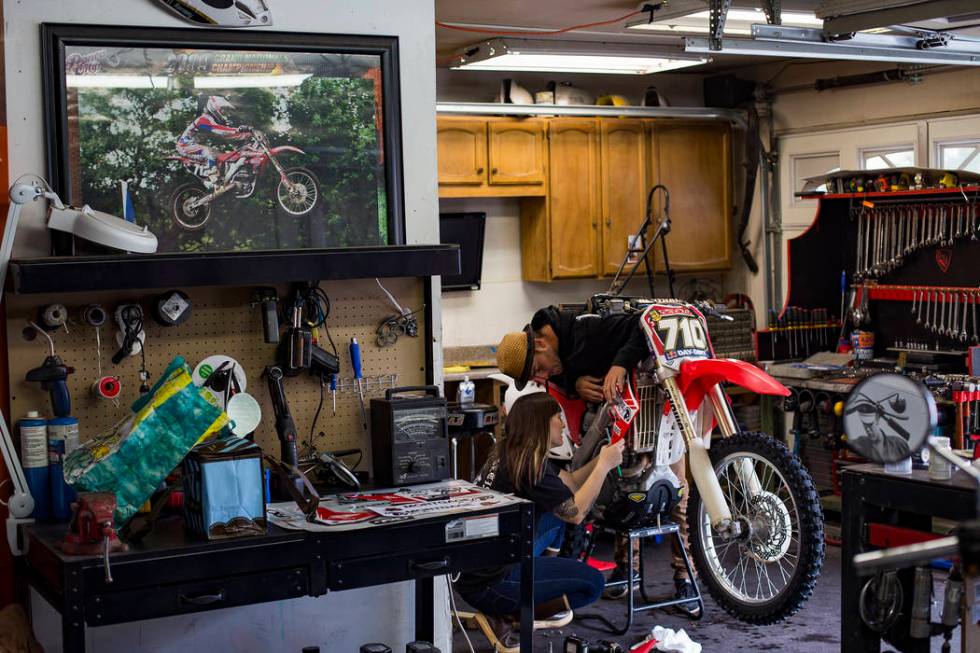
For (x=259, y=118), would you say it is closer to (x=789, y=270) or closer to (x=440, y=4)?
(x=440, y=4)

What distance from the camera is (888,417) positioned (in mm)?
3248

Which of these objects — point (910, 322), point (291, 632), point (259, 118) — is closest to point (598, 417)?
point (291, 632)

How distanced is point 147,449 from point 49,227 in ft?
2.51

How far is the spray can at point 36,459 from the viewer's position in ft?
12.1

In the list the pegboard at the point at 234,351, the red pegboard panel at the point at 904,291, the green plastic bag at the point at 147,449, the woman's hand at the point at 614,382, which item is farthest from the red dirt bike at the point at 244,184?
the red pegboard panel at the point at 904,291

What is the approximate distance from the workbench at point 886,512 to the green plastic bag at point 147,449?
1.98 meters

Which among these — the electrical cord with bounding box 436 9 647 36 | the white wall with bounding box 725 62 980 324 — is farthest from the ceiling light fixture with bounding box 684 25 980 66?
the white wall with bounding box 725 62 980 324

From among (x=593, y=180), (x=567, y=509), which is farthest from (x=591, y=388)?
(x=593, y=180)

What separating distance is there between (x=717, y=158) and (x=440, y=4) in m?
3.25

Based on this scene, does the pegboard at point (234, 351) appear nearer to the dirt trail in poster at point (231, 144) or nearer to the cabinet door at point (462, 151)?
the dirt trail in poster at point (231, 144)

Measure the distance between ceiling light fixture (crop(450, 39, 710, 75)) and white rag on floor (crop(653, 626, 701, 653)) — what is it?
3193mm

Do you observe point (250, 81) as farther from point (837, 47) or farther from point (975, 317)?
point (975, 317)

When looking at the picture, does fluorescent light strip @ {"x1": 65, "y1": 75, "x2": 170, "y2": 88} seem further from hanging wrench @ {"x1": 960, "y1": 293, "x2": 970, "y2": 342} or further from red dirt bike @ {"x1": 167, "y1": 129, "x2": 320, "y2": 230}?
hanging wrench @ {"x1": 960, "y1": 293, "x2": 970, "y2": 342}

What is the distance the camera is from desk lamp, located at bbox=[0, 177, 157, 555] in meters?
3.59
